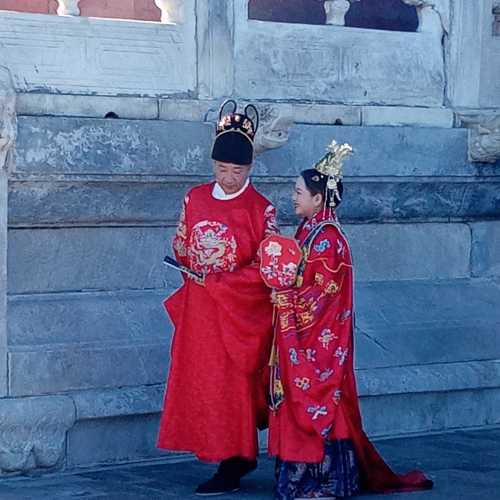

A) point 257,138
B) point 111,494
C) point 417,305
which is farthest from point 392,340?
point 111,494

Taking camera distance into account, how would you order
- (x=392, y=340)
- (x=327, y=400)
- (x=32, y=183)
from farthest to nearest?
(x=392, y=340) → (x=32, y=183) → (x=327, y=400)

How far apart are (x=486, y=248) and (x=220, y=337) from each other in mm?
2806

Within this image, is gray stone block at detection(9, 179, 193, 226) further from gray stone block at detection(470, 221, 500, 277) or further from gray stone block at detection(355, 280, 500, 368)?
gray stone block at detection(470, 221, 500, 277)

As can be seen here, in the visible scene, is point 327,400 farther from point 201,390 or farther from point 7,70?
point 7,70

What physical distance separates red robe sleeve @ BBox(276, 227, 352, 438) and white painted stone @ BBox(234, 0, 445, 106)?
62.8 inches

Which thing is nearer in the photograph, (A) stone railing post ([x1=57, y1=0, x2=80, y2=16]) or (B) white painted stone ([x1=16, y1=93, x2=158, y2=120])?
(B) white painted stone ([x1=16, y1=93, x2=158, y2=120])

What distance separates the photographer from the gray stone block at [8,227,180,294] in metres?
7.65

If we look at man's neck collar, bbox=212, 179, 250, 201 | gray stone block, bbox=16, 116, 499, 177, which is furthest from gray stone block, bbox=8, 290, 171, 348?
man's neck collar, bbox=212, 179, 250, 201

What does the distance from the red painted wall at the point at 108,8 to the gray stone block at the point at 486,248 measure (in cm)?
228

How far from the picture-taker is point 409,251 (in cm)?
911

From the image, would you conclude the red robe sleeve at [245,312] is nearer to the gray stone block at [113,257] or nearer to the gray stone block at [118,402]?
the gray stone block at [118,402]

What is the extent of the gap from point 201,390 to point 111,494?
0.60 meters

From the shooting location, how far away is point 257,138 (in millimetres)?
7992


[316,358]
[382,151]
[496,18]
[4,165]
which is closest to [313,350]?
[316,358]
